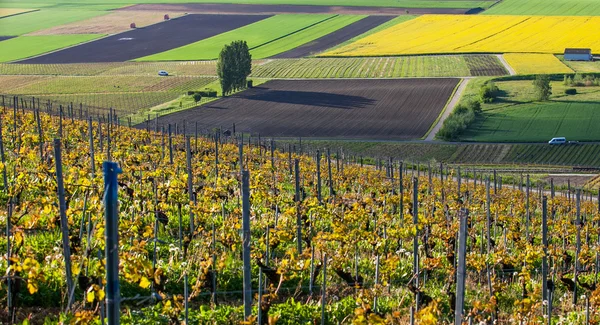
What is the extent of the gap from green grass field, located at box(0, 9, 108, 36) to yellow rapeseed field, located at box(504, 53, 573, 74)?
5921 cm

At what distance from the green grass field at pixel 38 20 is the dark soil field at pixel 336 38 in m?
35.8

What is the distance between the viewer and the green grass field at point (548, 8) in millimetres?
116438

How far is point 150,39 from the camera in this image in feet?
352

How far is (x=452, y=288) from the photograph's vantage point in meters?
17.1

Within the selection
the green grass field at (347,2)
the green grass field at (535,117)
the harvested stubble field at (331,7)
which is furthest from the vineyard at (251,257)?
the green grass field at (347,2)

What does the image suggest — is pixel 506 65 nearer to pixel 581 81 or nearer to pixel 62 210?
pixel 581 81

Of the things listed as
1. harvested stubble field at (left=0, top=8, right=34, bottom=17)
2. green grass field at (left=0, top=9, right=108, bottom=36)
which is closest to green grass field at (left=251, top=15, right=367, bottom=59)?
green grass field at (left=0, top=9, right=108, bottom=36)

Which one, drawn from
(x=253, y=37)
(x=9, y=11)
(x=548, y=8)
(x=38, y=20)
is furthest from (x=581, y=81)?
(x=9, y=11)

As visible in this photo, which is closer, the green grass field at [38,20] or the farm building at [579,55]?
the farm building at [579,55]

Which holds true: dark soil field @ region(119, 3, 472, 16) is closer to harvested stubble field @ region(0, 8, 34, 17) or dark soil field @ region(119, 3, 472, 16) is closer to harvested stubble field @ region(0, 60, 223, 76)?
harvested stubble field @ region(0, 8, 34, 17)

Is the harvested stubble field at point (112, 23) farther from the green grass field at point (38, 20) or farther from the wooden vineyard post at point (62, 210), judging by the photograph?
the wooden vineyard post at point (62, 210)

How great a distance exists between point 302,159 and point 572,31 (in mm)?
77961

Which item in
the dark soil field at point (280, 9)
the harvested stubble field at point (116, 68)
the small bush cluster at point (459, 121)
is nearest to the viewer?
the small bush cluster at point (459, 121)

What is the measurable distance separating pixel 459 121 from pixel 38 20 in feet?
257
